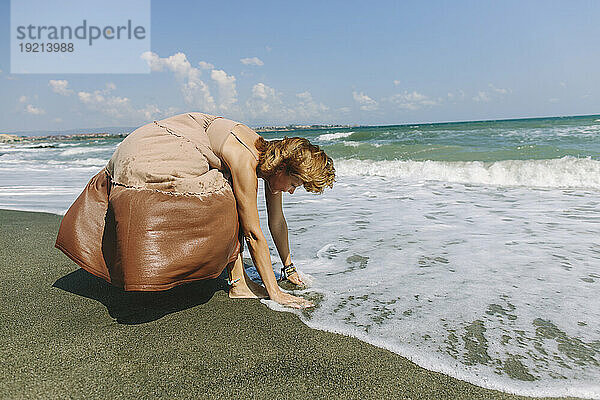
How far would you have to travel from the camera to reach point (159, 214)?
7.21 feet

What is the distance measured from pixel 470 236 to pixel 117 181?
3386 millimetres

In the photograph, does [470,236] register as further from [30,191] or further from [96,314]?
[30,191]

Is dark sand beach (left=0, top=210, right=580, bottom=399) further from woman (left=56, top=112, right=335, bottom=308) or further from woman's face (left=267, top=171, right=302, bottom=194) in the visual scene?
woman's face (left=267, top=171, right=302, bottom=194)

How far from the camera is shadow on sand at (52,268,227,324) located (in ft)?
8.20

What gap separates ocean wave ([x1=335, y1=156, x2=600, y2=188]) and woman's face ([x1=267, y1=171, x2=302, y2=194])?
694 cm

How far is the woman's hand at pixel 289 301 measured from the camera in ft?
8.73

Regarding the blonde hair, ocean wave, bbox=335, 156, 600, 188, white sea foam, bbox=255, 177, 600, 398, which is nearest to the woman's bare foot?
white sea foam, bbox=255, 177, 600, 398

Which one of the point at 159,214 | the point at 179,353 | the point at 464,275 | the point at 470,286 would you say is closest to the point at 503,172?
the point at 464,275

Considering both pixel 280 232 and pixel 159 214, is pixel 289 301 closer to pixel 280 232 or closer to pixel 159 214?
pixel 280 232

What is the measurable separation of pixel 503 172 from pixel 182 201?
8.68 m

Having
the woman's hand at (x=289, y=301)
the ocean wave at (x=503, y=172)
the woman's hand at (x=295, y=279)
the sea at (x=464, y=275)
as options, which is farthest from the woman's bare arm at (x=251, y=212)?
the ocean wave at (x=503, y=172)

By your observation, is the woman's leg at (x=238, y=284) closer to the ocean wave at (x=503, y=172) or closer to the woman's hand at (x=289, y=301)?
the woman's hand at (x=289, y=301)

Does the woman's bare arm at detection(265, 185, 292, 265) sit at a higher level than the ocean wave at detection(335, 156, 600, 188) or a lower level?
lower

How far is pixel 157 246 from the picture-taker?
7.10ft
